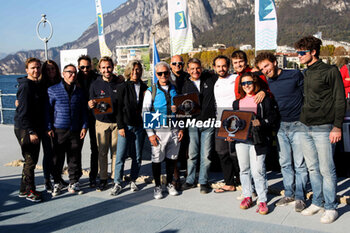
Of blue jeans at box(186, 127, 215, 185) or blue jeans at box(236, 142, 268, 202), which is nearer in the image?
blue jeans at box(236, 142, 268, 202)

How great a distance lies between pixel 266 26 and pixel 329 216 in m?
7.38

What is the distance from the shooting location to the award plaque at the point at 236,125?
3663 millimetres

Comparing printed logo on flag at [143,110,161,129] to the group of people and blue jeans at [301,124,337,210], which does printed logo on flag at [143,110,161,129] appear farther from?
blue jeans at [301,124,337,210]

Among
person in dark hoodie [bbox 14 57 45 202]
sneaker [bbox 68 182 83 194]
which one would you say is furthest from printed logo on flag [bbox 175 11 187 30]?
sneaker [bbox 68 182 83 194]

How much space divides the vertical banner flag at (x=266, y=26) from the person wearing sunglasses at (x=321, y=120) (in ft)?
20.3

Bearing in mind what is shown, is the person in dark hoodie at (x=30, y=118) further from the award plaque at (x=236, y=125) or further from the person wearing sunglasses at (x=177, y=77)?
the award plaque at (x=236, y=125)

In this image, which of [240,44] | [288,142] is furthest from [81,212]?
[240,44]

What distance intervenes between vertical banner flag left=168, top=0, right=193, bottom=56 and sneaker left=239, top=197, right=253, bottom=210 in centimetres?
676

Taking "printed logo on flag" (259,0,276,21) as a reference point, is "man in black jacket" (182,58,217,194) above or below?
below

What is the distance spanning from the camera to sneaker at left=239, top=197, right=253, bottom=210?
12.6 ft

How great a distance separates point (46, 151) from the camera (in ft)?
15.4

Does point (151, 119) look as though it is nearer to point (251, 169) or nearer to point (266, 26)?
point (251, 169)

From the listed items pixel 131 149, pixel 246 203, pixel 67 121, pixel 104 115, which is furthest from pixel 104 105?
pixel 246 203

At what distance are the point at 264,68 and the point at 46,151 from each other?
3372 millimetres
